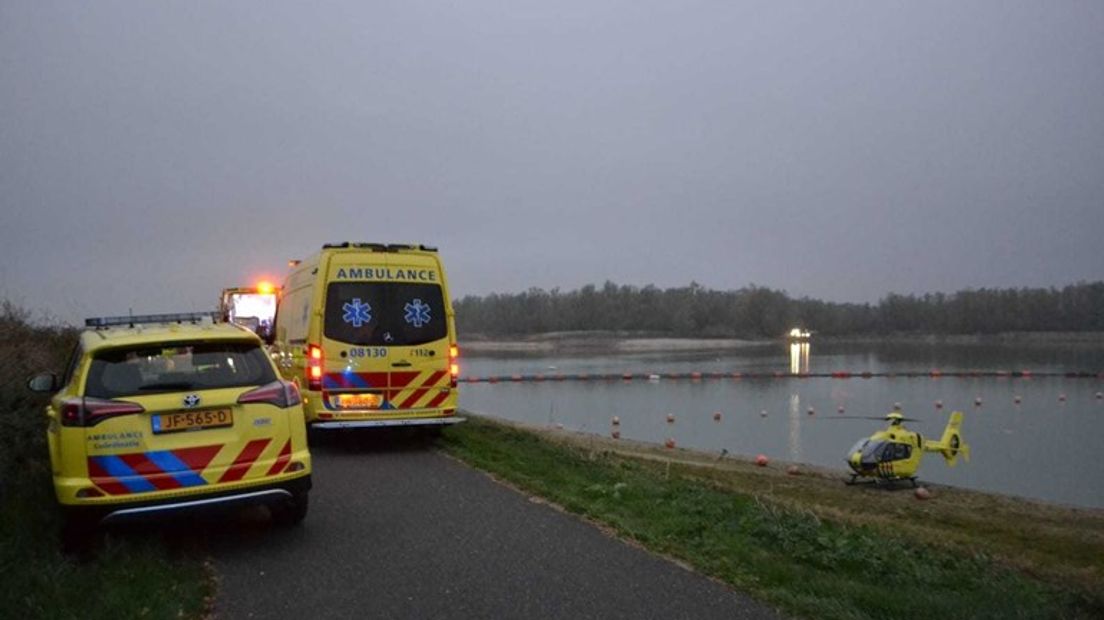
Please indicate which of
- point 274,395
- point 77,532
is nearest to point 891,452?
point 274,395

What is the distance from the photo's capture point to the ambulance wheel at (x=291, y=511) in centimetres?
690

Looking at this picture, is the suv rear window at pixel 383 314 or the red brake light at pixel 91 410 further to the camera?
the suv rear window at pixel 383 314

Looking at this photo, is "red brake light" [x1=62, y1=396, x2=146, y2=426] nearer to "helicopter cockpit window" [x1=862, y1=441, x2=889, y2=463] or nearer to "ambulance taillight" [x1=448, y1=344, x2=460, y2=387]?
"ambulance taillight" [x1=448, y1=344, x2=460, y2=387]

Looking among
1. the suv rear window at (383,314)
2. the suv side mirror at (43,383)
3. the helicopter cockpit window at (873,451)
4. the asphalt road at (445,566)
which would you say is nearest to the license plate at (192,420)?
the asphalt road at (445,566)

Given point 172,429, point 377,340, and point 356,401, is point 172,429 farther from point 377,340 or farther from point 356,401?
point 377,340

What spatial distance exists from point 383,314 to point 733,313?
402 feet

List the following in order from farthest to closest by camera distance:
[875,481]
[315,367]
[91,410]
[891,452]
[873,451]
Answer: [891,452], [873,451], [875,481], [315,367], [91,410]

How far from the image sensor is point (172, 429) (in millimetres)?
6105

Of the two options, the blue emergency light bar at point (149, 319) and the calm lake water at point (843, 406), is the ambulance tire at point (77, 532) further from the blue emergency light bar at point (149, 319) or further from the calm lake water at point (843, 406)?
the calm lake water at point (843, 406)

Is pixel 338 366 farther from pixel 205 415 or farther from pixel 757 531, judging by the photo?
pixel 757 531

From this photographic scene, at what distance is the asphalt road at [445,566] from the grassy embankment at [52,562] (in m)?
0.31

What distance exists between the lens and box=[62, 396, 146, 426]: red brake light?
5.89m

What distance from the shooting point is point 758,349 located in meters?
107

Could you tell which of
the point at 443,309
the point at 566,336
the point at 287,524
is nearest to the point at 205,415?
the point at 287,524
